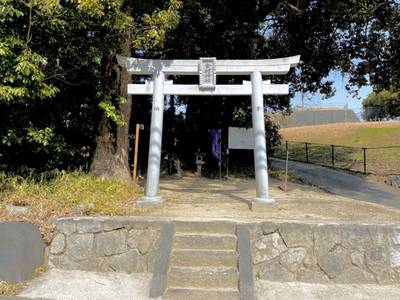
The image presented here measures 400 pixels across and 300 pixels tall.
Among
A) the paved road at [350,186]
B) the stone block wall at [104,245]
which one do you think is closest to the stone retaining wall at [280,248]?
the stone block wall at [104,245]

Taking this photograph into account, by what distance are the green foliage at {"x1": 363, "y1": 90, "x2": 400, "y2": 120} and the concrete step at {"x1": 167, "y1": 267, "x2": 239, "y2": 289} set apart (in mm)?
42722

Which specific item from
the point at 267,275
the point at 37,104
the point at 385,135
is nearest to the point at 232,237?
the point at 267,275

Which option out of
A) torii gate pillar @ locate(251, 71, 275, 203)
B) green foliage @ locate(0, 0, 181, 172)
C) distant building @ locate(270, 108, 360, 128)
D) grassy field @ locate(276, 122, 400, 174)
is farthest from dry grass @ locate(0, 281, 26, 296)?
distant building @ locate(270, 108, 360, 128)

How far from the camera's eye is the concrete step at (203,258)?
18.9 feet

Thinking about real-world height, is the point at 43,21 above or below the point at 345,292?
above

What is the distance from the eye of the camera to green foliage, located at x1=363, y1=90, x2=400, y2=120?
4545cm

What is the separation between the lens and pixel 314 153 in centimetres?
2492

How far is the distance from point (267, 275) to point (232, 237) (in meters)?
0.68

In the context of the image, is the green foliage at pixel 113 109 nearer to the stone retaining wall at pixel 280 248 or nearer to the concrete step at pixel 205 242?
the stone retaining wall at pixel 280 248

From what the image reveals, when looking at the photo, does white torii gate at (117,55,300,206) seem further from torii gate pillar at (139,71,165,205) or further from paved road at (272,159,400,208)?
paved road at (272,159,400,208)

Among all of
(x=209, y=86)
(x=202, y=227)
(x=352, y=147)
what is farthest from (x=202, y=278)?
(x=352, y=147)

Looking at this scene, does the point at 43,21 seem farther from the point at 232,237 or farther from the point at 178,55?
the point at 178,55

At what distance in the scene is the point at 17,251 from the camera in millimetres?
5453

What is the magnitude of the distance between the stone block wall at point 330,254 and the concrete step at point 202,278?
56cm
